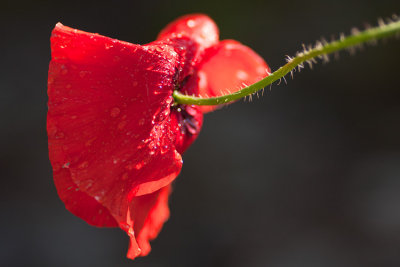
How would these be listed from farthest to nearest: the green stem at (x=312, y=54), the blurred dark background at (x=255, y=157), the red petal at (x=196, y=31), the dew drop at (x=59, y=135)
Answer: the blurred dark background at (x=255, y=157) → the red petal at (x=196, y=31) → the dew drop at (x=59, y=135) → the green stem at (x=312, y=54)

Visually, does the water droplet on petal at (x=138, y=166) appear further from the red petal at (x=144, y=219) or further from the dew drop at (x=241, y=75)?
the dew drop at (x=241, y=75)

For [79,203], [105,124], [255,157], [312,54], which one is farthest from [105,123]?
[255,157]

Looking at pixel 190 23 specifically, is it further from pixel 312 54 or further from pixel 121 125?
pixel 312 54

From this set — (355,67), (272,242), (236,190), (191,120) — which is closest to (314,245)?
(272,242)

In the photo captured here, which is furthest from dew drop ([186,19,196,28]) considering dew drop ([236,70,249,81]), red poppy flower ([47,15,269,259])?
red poppy flower ([47,15,269,259])

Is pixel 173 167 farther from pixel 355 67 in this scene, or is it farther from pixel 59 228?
pixel 355 67

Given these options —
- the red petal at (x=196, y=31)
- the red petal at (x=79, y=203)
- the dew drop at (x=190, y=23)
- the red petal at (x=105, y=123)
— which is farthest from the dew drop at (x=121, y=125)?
the dew drop at (x=190, y=23)
